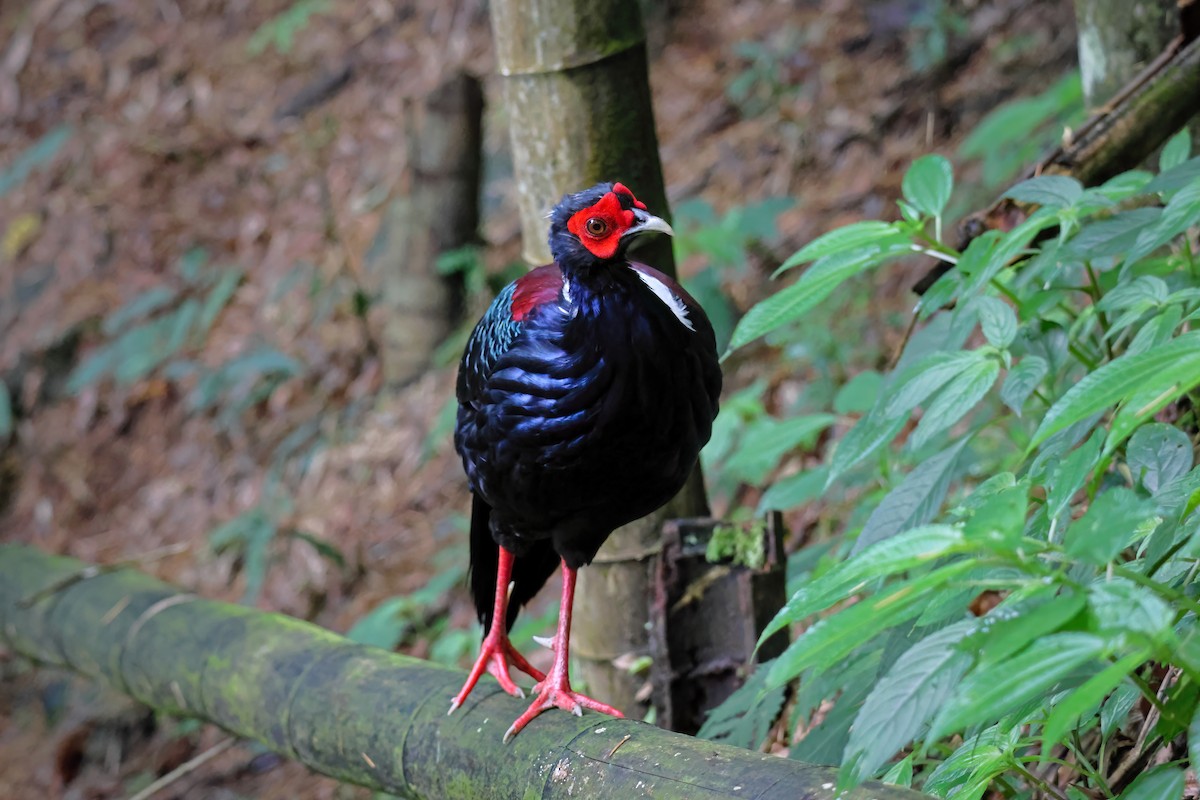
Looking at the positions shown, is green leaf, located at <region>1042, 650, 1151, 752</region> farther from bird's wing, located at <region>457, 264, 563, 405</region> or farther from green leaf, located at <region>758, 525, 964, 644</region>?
bird's wing, located at <region>457, 264, 563, 405</region>

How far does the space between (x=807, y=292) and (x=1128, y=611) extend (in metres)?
1.03

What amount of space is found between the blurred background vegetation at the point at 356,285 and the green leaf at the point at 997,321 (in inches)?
1.3

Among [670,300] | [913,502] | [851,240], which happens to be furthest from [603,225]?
[913,502]

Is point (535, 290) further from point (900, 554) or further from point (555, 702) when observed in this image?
point (900, 554)

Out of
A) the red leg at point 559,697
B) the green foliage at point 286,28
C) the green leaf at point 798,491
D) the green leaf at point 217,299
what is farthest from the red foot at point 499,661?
the green foliage at point 286,28

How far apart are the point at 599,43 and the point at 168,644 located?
6.33 ft

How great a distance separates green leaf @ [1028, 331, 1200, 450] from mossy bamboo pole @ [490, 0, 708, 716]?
4.72ft

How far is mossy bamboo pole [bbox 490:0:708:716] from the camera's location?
2490 mm

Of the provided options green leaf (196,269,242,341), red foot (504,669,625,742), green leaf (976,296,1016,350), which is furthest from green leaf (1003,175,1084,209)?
green leaf (196,269,242,341)

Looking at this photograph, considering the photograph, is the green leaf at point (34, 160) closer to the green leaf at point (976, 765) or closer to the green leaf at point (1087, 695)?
the green leaf at point (976, 765)

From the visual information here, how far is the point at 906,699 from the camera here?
119cm

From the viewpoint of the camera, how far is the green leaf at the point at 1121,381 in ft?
3.95

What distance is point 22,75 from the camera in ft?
30.1

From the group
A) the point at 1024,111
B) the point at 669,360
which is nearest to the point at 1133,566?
the point at 669,360
